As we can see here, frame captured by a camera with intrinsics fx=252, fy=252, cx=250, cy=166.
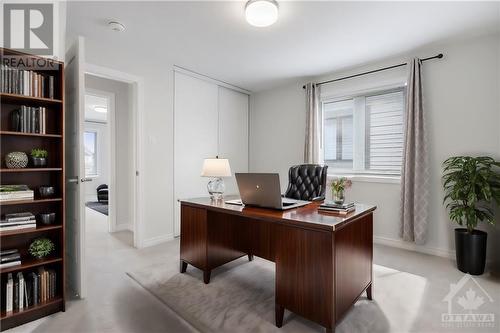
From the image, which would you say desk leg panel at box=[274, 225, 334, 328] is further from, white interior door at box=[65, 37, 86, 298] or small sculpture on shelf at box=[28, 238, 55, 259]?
small sculpture on shelf at box=[28, 238, 55, 259]

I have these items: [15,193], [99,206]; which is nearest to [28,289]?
[15,193]

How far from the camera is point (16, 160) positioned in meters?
1.78

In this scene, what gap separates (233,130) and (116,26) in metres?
2.54

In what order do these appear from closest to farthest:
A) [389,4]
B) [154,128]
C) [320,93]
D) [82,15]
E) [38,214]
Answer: [38,214], [389,4], [82,15], [154,128], [320,93]

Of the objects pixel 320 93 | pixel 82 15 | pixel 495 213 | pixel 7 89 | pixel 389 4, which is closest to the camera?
pixel 7 89

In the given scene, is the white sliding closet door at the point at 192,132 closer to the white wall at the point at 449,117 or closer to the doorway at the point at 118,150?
the doorway at the point at 118,150

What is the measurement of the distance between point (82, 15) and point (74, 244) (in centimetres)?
211

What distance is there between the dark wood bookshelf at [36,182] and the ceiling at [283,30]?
979 millimetres

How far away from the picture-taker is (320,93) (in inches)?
161

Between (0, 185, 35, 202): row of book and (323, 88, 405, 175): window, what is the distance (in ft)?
12.2

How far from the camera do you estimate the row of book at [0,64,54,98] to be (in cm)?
173

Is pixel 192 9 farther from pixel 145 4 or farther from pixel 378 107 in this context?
pixel 378 107

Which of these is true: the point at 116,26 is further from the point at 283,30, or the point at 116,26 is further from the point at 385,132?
the point at 385,132

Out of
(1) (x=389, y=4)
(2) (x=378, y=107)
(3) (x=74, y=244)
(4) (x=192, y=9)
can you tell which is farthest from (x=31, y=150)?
(2) (x=378, y=107)
